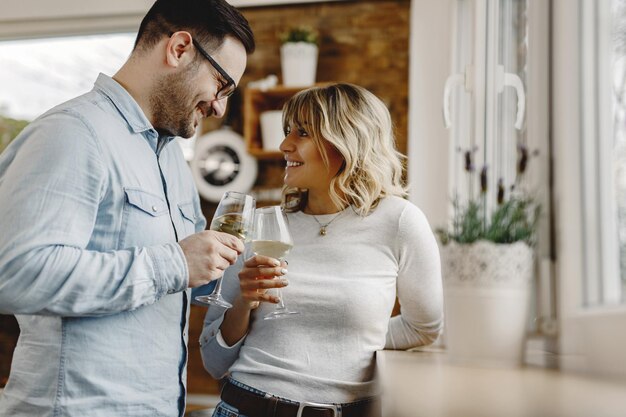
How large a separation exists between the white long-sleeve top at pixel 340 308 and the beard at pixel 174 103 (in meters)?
0.35

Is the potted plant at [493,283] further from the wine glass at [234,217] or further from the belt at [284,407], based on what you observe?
the wine glass at [234,217]

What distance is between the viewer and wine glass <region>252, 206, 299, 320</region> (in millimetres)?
1379

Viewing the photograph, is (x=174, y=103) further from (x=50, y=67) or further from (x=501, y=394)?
(x=50, y=67)

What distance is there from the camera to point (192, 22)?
148cm

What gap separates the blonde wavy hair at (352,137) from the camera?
1.55 metres

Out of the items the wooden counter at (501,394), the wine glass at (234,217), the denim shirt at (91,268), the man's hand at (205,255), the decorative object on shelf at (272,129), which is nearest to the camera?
the wooden counter at (501,394)

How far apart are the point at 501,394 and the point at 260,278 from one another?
2.47 feet

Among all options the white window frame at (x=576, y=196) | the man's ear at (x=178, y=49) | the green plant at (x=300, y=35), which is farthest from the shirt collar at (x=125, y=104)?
the green plant at (x=300, y=35)

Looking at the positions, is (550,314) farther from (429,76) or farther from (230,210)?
(429,76)

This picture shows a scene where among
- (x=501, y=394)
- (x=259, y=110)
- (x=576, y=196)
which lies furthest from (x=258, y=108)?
(x=501, y=394)

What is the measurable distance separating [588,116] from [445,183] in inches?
107

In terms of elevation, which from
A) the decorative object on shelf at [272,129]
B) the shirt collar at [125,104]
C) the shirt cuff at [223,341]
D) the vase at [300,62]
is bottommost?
the shirt cuff at [223,341]

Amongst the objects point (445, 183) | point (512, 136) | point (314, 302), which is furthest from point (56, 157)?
point (445, 183)

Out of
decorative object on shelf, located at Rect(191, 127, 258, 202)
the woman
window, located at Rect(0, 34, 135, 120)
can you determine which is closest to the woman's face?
the woman
